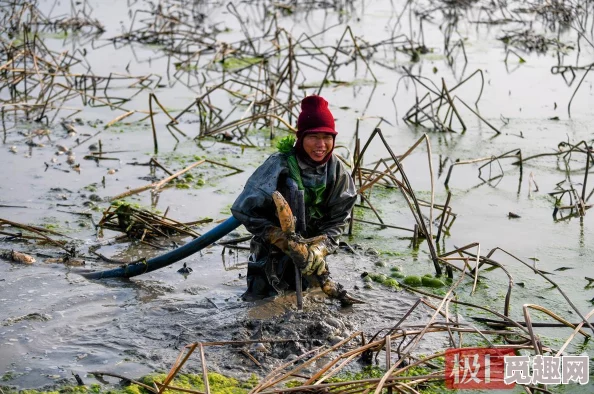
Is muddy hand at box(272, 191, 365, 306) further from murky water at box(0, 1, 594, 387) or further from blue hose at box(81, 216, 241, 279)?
blue hose at box(81, 216, 241, 279)

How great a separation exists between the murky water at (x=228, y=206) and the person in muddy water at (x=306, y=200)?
19 centimetres

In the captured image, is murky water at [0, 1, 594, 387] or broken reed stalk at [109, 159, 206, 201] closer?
murky water at [0, 1, 594, 387]

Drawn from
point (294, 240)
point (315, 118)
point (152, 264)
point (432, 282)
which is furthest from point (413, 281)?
point (152, 264)

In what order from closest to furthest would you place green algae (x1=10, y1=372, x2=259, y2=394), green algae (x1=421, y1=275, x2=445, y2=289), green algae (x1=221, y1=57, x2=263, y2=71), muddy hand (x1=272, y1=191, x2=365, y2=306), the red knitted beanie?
green algae (x1=10, y1=372, x2=259, y2=394) → muddy hand (x1=272, y1=191, x2=365, y2=306) → the red knitted beanie → green algae (x1=421, y1=275, x2=445, y2=289) → green algae (x1=221, y1=57, x2=263, y2=71)

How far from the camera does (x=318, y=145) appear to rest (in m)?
4.58

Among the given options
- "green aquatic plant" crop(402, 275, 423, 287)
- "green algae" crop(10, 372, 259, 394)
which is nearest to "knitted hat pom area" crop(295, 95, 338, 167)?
"green aquatic plant" crop(402, 275, 423, 287)

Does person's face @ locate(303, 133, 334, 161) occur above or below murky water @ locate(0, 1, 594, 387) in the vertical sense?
above

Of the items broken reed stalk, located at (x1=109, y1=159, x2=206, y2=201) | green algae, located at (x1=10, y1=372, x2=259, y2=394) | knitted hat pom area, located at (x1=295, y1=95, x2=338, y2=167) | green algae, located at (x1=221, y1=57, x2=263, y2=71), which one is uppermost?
green algae, located at (x1=221, y1=57, x2=263, y2=71)

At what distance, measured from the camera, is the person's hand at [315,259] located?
14.8 feet

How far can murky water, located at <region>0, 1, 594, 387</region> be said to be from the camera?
4430 mm

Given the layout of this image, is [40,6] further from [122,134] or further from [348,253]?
[348,253]

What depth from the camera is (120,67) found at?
37.3 feet

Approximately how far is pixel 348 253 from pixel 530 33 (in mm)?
9118

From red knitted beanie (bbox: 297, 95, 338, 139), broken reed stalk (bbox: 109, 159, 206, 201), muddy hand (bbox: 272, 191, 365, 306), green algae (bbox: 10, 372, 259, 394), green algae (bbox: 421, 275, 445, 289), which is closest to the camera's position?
green algae (bbox: 10, 372, 259, 394)
